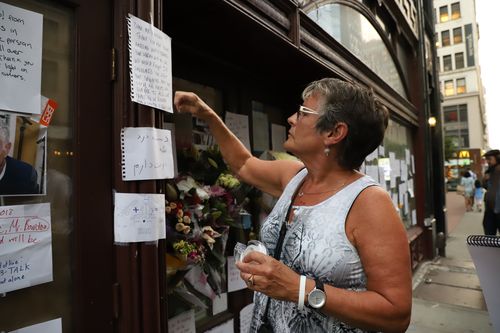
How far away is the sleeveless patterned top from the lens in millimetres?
1372

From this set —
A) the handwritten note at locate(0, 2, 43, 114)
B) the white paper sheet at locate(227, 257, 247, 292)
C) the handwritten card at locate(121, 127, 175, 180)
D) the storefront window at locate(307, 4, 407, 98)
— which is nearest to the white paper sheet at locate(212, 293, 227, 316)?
the white paper sheet at locate(227, 257, 247, 292)

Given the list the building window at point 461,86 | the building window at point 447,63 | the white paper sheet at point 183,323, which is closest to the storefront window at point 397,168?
the white paper sheet at point 183,323

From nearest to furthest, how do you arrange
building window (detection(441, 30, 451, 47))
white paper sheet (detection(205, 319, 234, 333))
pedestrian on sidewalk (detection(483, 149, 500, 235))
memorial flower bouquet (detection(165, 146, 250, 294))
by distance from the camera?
1. memorial flower bouquet (detection(165, 146, 250, 294))
2. white paper sheet (detection(205, 319, 234, 333))
3. pedestrian on sidewalk (detection(483, 149, 500, 235))
4. building window (detection(441, 30, 451, 47))

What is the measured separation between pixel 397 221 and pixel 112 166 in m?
1.24

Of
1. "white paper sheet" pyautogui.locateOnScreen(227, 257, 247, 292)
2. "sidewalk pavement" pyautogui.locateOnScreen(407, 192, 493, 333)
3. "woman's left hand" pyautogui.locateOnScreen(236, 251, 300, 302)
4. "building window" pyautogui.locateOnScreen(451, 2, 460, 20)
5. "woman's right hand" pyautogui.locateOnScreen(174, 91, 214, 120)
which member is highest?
"building window" pyautogui.locateOnScreen(451, 2, 460, 20)

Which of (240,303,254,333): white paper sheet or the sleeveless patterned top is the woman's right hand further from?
(240,303,254,333): white paper sheet

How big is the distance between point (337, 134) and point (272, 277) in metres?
0.70

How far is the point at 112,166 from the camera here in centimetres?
163

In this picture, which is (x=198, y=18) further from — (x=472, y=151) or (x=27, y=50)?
(x=472, y=151)

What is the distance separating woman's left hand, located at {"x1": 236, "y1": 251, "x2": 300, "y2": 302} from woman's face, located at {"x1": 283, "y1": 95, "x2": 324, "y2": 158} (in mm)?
585

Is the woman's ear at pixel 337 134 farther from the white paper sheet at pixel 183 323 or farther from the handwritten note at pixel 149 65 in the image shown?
the white paper sheet at pixel 183 323

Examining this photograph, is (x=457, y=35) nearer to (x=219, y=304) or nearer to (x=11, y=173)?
(x=219, y=304)

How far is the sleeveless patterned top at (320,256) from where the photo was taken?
4.50 feet

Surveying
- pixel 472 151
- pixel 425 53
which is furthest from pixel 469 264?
pixel 472 151
